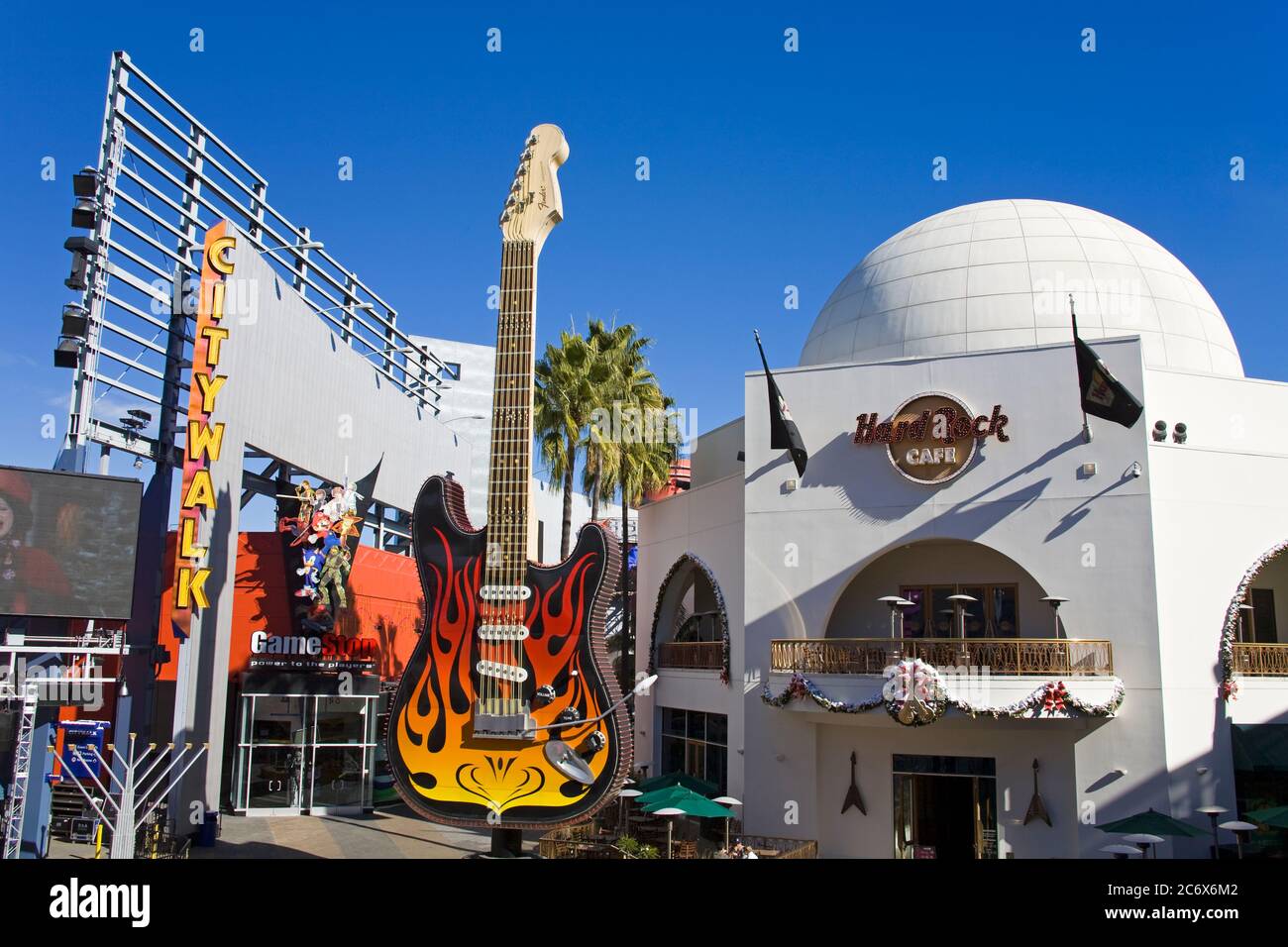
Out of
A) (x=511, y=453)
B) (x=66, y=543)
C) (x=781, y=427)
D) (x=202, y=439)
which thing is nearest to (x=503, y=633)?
(x=511, y=453)

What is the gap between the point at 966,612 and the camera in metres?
22.4

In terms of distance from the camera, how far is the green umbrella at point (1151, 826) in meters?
17.2

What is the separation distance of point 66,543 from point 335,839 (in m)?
8.28

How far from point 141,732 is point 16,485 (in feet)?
22.6

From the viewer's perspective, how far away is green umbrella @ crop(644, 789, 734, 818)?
1859 cm

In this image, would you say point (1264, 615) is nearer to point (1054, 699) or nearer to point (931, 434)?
point (1054, 699)

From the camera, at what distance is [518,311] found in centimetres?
1584

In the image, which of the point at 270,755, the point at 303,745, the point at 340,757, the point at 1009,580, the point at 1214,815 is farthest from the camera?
the point at 340,757

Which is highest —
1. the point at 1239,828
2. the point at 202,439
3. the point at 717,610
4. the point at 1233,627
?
the point at 202,439

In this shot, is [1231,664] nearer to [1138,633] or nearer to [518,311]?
[1138,633]

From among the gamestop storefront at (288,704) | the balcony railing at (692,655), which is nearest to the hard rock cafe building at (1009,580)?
the balcony railing at (692,655)

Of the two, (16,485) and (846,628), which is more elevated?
→ (16,485)

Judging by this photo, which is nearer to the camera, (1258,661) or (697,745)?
(1258,661)
